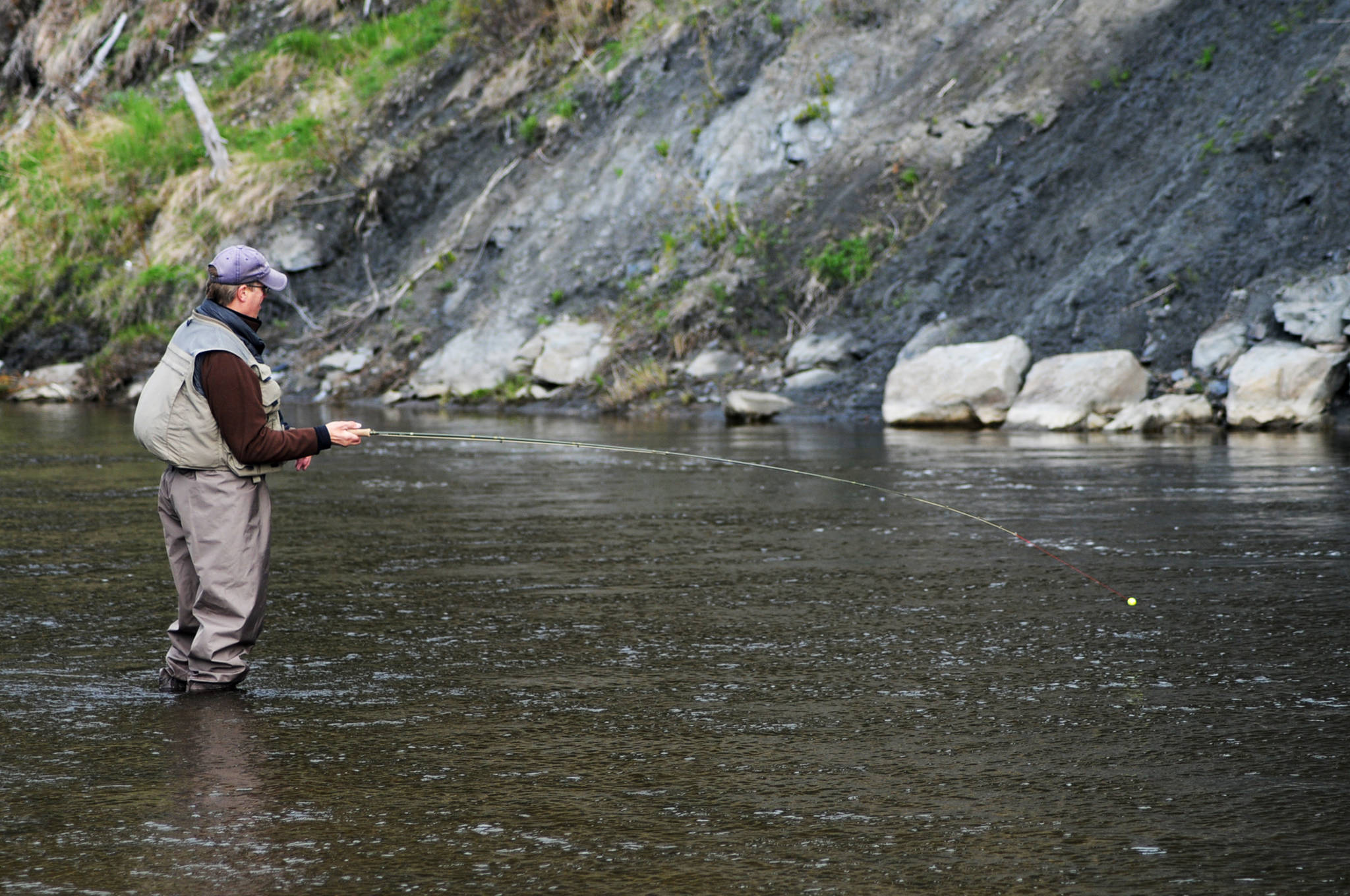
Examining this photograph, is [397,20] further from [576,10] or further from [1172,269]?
[1172,269]

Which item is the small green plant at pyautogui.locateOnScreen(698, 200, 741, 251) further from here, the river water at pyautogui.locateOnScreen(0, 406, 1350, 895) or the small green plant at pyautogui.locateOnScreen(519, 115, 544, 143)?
the river water at pyautogui.locateOnScreen(0, 406, 1350, 895)

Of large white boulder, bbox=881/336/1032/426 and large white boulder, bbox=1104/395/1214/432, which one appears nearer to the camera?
large white boulder, bbox=1104/395/1214/432

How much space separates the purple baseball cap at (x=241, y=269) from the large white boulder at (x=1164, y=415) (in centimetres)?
1528

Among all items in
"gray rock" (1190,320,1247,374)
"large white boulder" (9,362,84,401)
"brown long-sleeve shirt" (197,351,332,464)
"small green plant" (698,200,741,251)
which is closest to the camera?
"brown long-sleeve shirt" (197,351,332,464)

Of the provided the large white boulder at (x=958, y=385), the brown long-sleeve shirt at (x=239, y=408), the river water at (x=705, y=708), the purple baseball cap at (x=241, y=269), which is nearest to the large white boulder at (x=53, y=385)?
the large white boulder at (x=958, y=385)

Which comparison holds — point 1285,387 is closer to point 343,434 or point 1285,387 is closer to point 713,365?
point 713,365

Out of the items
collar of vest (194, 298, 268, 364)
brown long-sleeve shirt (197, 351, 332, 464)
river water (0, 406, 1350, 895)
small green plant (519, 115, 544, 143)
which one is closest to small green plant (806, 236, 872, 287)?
small green plant (519, 115, 544, 143)

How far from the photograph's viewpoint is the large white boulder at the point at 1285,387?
18.7 metres

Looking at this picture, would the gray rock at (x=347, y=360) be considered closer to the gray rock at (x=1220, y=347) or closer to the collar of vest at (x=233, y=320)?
the gray rock at (x=1220, y=347)

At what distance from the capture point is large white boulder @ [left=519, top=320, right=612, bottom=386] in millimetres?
26781

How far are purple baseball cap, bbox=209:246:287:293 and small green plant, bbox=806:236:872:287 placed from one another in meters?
20.6

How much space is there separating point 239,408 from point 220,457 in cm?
22

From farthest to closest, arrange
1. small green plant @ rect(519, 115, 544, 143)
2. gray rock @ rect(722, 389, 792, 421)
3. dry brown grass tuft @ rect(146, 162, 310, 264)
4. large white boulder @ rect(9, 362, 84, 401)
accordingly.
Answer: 1. dry brown grass tuft @ rect(146, 162, 310, 264)
2. small green plant @ rect(519, 115, 544, 143)
3. large white boulder @ rect(9, 362, 84, 401)
4. gray rock @ rect(722, 389, 792, 421)

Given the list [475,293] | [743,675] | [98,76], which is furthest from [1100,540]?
[98,76]
